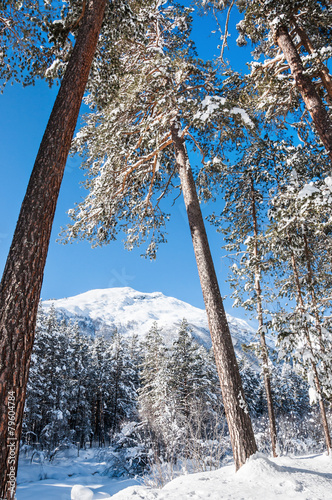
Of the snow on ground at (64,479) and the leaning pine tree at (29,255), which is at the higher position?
the leaning pine tree at (29,255)

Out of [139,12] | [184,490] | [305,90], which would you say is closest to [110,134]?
[139,12]

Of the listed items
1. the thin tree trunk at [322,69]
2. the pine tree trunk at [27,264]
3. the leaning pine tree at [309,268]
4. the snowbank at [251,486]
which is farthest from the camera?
the thin tree trunk at [322,69]

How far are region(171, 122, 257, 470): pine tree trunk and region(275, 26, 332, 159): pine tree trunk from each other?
2.72 metres

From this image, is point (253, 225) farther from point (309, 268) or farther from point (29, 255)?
point (29, 255)

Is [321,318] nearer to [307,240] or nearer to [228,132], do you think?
[307,240]

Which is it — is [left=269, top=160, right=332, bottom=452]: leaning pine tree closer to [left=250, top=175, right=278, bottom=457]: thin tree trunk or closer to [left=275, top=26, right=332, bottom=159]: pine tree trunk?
[left=275, top=26, right=332, bottom=159]: pine tree trunk

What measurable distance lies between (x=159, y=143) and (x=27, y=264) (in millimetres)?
4708

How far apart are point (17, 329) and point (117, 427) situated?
39.7 m

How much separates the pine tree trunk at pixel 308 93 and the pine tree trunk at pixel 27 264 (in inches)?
162

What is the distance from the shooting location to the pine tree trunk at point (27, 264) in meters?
2.27

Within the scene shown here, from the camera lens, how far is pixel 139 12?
24.7 feet

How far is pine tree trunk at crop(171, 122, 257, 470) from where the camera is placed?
4.39m

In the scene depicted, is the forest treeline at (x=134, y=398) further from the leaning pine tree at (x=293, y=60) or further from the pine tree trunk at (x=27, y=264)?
the pine tree trunk at (x=27, y=264)

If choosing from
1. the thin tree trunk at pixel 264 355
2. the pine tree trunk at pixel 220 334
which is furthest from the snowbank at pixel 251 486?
the thin tree trunk at pixel 264 355
